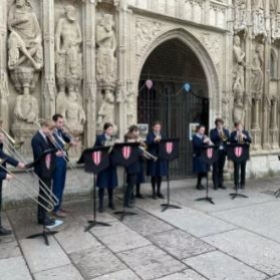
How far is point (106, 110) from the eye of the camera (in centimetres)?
748

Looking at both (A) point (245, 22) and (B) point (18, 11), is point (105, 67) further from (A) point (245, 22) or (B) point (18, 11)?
(A) point (245, 22)

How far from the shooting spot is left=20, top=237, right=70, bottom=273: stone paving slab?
3951mm

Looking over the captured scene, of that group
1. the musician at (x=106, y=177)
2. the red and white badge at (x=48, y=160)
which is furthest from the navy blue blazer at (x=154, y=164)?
the red and white badge at (x=48, y=160)

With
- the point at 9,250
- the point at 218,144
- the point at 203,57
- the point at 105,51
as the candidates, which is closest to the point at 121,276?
the point at 9,250

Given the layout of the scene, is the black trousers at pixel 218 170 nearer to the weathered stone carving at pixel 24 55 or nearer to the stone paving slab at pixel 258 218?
the stone paving slab at pixel 258 218

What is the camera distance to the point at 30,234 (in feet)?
16.4

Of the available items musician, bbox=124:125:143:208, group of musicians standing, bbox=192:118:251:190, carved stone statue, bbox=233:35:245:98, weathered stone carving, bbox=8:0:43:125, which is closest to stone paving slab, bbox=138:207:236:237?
musician, bbox=124:125:143:208

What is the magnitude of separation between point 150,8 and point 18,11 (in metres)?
2.94

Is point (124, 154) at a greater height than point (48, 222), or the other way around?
point (124, 154)

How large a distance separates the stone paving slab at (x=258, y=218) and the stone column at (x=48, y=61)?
12.1ft

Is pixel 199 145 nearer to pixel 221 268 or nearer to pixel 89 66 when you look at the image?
pixel 89 66

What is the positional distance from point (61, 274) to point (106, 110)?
4.30 meters

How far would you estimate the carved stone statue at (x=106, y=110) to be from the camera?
743cm

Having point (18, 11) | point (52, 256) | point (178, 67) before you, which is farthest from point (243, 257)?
point (178, 67)
